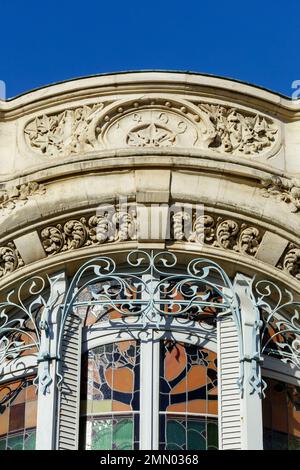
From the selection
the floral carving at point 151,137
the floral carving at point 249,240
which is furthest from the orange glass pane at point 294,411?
the floral carving at point 151,137

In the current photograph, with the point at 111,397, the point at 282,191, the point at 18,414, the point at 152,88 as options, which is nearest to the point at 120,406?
the point at 111,397

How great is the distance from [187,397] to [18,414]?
146 cm

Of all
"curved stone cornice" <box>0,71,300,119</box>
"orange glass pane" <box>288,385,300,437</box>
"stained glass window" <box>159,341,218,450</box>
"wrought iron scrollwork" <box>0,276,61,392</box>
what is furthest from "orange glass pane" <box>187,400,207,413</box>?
"curved stone cornice" <box>0,71,300,119</box>

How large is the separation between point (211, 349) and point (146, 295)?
744mm

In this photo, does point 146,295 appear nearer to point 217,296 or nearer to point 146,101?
point 217,296

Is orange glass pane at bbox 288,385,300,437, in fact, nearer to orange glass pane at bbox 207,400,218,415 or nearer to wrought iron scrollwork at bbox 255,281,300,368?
wrought iron scrollwork at bbox 255,281,300,368

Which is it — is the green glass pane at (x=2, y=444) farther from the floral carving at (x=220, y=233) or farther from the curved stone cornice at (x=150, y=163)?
the floral carving at (x=220, y=233)

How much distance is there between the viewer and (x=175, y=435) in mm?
15656

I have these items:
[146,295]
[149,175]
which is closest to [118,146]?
[149,175]

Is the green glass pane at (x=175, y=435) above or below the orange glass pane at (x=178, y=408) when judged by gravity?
below

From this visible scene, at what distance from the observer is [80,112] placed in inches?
680

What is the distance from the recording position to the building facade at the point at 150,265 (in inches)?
620

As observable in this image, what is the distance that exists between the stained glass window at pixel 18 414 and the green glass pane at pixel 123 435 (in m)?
0.71

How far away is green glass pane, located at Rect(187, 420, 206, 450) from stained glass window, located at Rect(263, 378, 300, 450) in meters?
0.53
